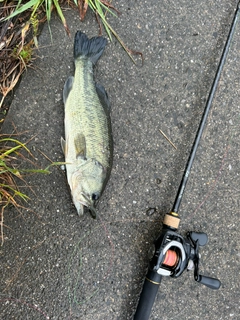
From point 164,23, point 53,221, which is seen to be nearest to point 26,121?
→ point 53,221

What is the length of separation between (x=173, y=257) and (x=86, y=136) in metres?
0.96

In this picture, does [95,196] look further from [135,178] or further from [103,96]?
[103,96]

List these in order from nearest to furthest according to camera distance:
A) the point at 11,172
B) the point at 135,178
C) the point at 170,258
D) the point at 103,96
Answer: the point at 170,258
the point at 11,172
the point at 103,96
the point at 135,178

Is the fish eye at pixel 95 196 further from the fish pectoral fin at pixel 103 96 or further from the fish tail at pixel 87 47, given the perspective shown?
the fish tail at pixel 87 47

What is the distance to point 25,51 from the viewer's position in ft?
8.59

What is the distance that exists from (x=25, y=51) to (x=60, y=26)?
0.35 meters

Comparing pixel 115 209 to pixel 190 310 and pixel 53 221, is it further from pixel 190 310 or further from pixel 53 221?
pixel 190 310

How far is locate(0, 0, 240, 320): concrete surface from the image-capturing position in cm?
258

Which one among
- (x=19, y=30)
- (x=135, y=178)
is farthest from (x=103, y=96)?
(x=19, y=30)

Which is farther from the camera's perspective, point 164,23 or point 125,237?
point 164,23

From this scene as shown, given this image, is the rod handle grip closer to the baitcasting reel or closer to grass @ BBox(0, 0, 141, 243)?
the baitcasting reel

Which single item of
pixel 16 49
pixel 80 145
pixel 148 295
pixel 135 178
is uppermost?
pixel 16 49

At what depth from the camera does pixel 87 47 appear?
2707 millimetres

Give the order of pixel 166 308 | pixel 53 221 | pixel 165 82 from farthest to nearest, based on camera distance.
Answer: pixel 165 82
pixel 166 308
pixel 53 221
